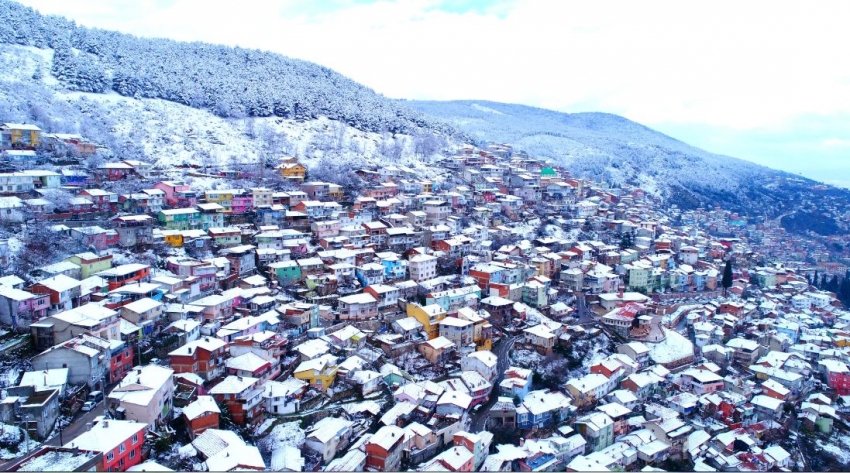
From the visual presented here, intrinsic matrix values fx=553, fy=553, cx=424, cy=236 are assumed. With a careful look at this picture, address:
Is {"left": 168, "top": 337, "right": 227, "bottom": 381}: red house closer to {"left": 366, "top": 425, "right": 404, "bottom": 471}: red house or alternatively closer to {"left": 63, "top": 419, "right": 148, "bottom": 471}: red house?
{"left": 63, "top": 419, "right": 148, "bottom": 471}: red house

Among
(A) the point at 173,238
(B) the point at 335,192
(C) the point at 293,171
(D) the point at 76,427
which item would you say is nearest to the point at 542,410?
(D) the point at 76,427

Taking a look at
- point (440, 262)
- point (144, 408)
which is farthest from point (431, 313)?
point (144, 408)

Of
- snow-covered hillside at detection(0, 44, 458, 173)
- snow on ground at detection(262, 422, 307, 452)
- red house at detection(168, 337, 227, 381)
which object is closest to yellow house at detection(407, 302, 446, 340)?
snow on ground at detection(262, 422, 307, 452)

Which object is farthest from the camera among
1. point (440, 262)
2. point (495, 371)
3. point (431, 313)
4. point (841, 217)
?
point (841, 217)

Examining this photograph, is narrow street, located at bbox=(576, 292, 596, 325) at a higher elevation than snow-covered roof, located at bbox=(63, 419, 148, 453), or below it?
below

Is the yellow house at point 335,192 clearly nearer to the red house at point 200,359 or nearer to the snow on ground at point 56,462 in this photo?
the red house at point 200,359

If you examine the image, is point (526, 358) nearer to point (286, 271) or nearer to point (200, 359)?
point (286, 271)

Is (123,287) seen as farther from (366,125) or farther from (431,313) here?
(366,125)
